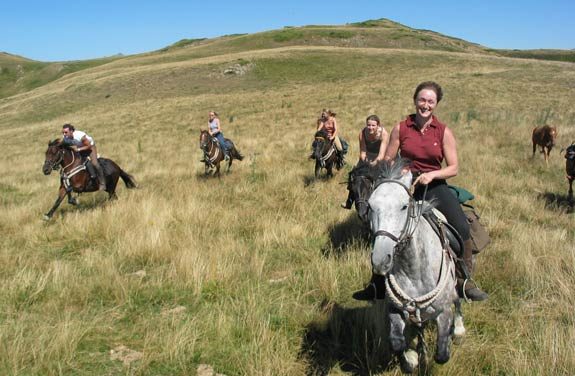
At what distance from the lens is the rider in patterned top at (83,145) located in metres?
10.1

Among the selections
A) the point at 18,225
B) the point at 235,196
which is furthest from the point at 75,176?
the point at 235,196

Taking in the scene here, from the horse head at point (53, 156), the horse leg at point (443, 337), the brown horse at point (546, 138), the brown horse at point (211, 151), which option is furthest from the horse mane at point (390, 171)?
the brown horse at point (546, 138)

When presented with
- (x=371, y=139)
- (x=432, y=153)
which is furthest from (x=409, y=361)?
(x=371, y=139)

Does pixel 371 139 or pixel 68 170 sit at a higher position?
pixel 371 139

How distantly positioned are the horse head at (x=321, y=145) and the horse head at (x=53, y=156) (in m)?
6.40

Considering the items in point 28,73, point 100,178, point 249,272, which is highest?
point 28,73

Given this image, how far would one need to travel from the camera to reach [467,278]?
3750mm

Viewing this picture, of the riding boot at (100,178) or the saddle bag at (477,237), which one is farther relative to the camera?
the riding boot at (100,178)

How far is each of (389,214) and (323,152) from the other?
29.3 ft

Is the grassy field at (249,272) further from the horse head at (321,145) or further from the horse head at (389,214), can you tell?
the horse head at (389,214)

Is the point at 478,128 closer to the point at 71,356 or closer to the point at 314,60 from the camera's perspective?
the point at 71,356

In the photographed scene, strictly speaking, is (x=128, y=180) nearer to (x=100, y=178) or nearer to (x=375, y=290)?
(x=100, y=178)

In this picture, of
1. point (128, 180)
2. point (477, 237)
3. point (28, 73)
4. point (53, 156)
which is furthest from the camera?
point (28, 73)

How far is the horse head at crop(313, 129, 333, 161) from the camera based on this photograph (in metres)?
11.3
